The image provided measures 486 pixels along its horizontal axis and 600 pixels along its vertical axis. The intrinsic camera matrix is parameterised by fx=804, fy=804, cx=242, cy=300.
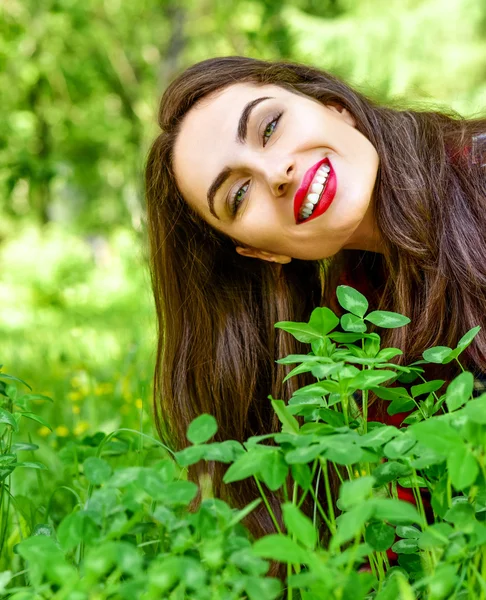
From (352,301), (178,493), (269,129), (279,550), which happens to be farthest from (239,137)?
(279,550)

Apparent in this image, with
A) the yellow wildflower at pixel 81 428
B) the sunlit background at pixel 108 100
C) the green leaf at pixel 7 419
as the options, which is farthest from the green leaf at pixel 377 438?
the yellow wildflower at pixel 81 428

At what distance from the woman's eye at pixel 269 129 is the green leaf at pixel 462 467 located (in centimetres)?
133

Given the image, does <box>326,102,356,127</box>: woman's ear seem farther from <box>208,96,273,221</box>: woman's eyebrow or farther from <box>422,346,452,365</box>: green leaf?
<box>422,346,452,365</box>: green leaf

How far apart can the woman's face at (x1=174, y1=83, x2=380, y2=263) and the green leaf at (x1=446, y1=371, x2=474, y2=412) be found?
3.32ft

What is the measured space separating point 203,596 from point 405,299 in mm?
1353

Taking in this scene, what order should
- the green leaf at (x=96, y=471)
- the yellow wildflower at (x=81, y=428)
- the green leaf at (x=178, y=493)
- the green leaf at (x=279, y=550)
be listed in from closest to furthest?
the green leaf at (x=279, y=550), the green leaf at (x=178, y=493), the green leaf at (x=96, y=471), the yellow wildflower at (x=81, y=428)

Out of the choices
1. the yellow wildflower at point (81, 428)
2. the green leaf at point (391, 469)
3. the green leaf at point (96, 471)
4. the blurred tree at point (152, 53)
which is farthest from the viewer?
the blurred tree at point (152, 53)

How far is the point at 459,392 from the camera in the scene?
3.76 ft

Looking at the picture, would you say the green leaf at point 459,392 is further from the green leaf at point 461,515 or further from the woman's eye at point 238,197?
the woman's eye at point 238,197

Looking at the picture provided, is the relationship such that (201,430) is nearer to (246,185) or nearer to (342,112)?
(246,185)

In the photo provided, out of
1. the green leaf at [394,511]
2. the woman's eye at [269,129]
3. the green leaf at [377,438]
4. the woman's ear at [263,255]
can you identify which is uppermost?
the woman's eye at [269,129]

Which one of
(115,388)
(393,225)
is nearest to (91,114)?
(115,388)

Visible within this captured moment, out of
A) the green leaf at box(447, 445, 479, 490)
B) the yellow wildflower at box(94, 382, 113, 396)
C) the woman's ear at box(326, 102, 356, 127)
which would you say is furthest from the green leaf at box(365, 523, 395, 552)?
the yellow wildflower at box(94, 382, 113, 396)

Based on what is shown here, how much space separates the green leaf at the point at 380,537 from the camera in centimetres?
119
